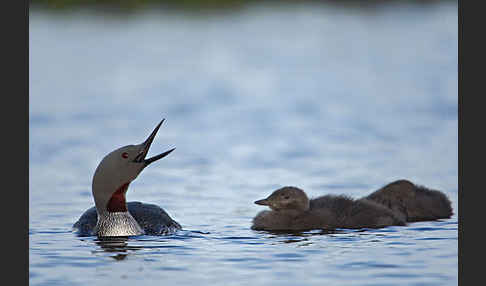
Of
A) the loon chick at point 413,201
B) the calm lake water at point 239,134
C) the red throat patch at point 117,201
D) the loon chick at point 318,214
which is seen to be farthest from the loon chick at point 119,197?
the loon chick at point 413,201

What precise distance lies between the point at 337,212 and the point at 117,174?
1.57 m

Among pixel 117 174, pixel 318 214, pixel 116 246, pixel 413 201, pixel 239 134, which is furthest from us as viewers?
pixel 239 134

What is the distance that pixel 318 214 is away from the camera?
7.91m

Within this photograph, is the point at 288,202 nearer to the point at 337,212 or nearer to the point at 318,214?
the point at 318,214

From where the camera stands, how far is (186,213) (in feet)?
27.9

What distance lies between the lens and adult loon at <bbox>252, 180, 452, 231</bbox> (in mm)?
7859

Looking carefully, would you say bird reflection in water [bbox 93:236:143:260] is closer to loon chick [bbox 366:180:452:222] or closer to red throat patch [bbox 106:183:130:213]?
red throat patch [bbox 106:183:130:213]

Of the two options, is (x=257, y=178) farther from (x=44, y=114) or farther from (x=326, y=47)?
(x=326, y=47)

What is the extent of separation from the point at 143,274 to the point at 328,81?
1071cm

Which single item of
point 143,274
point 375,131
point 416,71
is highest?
point 416,71

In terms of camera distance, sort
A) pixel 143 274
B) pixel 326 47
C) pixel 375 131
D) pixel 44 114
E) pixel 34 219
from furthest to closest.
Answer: pixel 326 47, pixel 44 114, pixel 375 131, pixel 34 219, pixel 143 274

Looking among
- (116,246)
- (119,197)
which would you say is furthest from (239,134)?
(116,246)

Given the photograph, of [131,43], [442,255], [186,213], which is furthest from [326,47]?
[442,255]

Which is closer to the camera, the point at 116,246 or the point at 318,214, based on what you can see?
the point at 116,246
